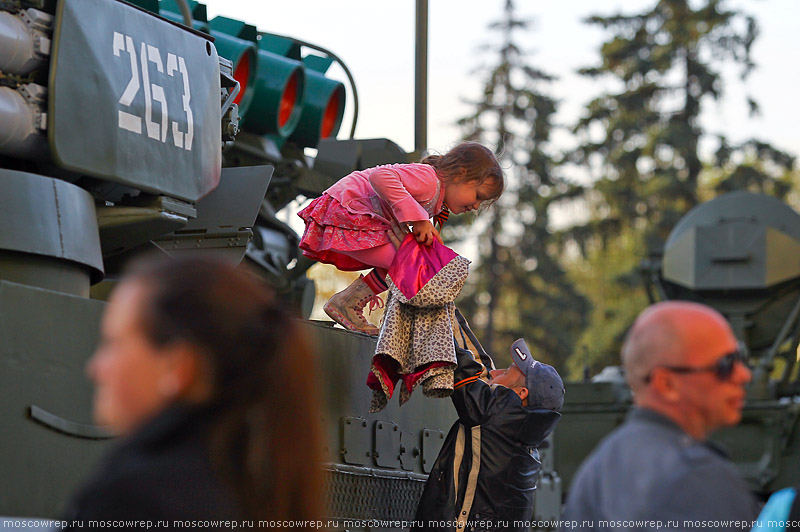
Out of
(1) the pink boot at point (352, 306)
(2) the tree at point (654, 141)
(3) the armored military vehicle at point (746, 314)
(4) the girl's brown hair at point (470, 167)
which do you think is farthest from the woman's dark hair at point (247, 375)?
(2) the tree at point (654, 141)

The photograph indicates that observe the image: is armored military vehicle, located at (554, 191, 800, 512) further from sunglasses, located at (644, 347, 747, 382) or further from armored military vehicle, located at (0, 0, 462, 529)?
sunglasses, located at (644, 347, 747, 382)

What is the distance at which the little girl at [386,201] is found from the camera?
15.8 feet

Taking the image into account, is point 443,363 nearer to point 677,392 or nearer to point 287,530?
point 677,392

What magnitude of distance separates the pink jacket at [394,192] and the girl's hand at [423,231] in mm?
35

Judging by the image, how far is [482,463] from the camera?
480 cm

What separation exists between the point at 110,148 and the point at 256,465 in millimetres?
2903

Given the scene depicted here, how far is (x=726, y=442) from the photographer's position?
12898 mm

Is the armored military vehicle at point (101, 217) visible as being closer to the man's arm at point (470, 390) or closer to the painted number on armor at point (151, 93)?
the painted number on armor at point (151, 93)

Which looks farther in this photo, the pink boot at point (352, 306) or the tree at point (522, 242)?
the tree at point (522, 242)

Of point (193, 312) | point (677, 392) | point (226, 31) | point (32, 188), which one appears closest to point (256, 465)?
point (193, 312)

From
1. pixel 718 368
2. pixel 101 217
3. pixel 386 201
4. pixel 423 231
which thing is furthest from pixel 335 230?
pixel 718 368

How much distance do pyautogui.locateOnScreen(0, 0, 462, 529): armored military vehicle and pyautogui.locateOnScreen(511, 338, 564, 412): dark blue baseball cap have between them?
0.69m

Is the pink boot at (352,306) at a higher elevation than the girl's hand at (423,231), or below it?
below

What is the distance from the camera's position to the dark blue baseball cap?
4.91 m
